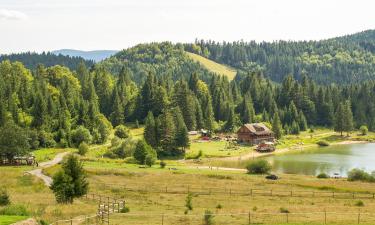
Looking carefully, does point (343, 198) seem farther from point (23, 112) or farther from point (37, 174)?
point (23, 112)

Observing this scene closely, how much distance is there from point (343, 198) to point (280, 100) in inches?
4542

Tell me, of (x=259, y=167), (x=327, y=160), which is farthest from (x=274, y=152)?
(x=259, y=167)

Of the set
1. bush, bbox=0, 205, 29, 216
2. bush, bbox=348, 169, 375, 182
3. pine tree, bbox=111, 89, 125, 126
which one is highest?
pine tree, bbox=111, 89, 125, 126

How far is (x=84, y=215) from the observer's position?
41.1 meters

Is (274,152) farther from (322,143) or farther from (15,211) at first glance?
(15,211)

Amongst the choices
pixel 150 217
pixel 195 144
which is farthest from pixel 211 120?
pixel 150 217

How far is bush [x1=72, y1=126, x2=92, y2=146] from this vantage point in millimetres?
111375

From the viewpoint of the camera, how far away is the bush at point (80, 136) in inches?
4385

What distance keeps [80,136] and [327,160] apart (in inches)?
2113

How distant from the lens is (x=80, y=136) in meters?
112

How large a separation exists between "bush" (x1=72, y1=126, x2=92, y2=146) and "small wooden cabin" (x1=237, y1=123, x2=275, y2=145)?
42.5 m

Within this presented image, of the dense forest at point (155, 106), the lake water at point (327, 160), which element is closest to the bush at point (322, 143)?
the lake water at point (327, 160)

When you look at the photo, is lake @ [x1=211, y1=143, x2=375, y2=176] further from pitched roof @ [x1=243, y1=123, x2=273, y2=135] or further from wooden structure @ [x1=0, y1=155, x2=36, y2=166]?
wooden structure @ [x1=0, y1=155, x2=36, y2=166]

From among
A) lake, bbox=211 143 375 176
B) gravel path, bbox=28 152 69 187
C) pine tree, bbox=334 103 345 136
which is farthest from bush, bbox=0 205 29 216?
pine tree, bbox=334 103 345 136
